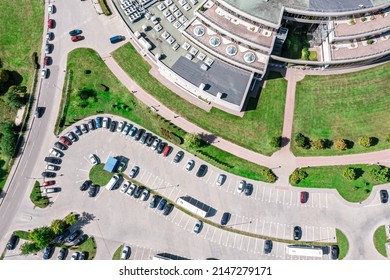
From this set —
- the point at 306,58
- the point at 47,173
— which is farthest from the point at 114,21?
the point at 306,58

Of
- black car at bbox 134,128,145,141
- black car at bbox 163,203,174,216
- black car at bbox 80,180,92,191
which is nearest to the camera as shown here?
black car at bbox 163,203,174,216

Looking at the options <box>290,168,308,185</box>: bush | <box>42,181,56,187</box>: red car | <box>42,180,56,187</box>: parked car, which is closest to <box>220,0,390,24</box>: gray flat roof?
<box>290,168,308,185</box>: bush

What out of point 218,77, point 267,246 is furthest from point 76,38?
point 267,246

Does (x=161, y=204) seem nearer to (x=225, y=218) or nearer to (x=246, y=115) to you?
(x=225, y=218)

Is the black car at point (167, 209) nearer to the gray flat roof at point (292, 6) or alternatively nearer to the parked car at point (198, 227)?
the parked car at point (198, 227)

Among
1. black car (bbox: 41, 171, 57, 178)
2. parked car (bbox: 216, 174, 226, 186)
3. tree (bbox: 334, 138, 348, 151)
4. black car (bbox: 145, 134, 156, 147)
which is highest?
tree (bbox: 334, 138, 348, 151)

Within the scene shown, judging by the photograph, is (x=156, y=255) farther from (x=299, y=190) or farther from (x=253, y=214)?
(x=299, y=190)

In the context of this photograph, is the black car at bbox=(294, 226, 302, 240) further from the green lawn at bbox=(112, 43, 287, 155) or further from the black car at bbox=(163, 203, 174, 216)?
the black car at bbox=(163, 203, 174, 216)
